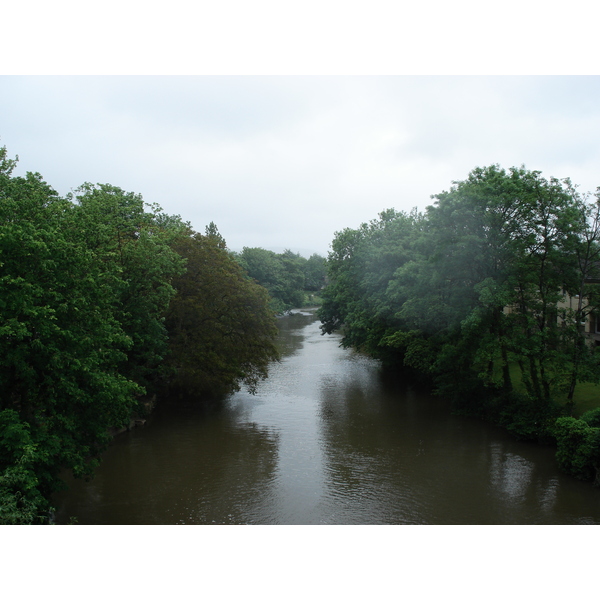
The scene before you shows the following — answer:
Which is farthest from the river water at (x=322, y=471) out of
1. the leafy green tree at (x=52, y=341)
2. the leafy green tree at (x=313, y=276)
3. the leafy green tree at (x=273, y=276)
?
the leafy green tree at (x=313, y=276)

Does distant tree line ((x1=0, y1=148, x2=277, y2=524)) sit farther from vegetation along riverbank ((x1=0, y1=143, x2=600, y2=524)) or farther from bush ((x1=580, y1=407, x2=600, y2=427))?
bush ((x1=580, y1=407, x2=600, y2=427))

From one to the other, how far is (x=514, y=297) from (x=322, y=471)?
11350 millimetres

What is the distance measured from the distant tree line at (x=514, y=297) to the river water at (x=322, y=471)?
5.13 ft

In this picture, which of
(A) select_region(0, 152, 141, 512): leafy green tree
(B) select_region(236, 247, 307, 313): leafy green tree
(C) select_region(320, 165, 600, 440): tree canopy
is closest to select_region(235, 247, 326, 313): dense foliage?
(B) select_region(236, 247, 307, 313): leafy green tree

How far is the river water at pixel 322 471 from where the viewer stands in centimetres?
1711

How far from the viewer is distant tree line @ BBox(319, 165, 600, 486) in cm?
2219

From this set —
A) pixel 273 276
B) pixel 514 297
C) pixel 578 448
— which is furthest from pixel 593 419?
pixel 273 276

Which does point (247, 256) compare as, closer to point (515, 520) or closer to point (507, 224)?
point (507, 224)

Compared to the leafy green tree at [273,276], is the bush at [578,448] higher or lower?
lower

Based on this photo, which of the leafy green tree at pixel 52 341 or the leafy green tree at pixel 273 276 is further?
the leafy green tree at pixel 273 276

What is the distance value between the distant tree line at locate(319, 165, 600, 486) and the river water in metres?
1.57

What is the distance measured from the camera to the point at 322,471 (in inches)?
814

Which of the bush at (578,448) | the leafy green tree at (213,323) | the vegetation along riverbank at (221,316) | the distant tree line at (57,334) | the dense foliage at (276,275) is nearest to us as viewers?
the distant tree line at (57,334)

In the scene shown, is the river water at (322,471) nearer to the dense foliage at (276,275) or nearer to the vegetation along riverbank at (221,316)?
the vegetation along riverbank at (221,316)
